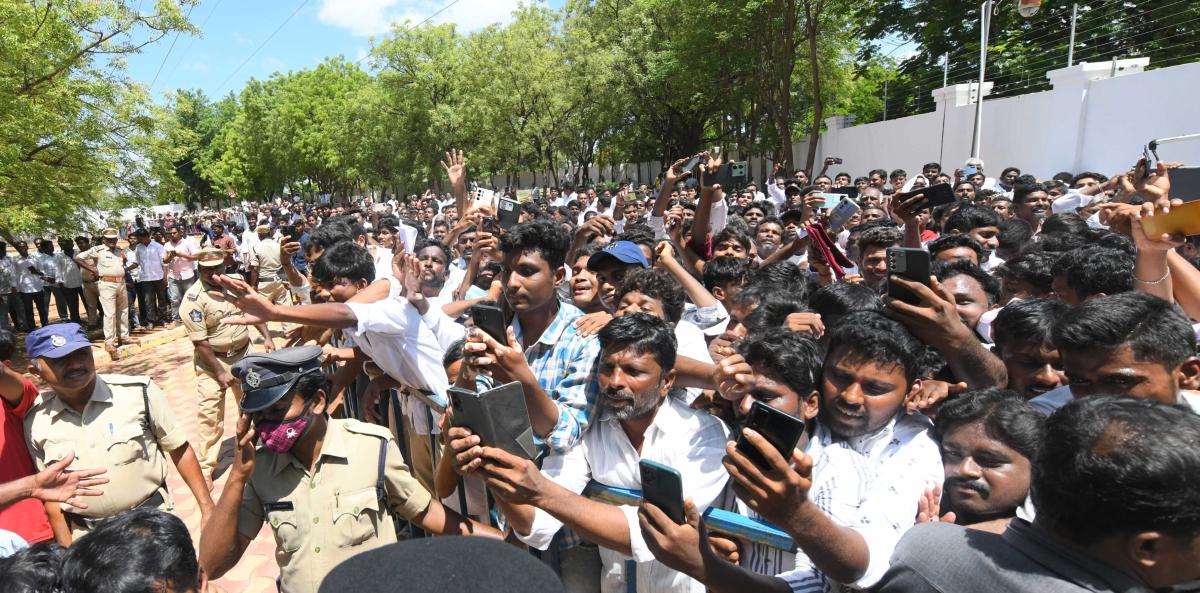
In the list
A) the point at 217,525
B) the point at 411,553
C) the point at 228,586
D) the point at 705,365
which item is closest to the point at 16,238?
the point at 228,586

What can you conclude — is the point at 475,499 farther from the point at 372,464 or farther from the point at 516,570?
the point at 516,570

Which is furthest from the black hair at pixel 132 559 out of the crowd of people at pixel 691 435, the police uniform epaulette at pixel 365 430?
the police uniform epaulette at pixel 365 430

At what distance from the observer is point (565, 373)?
282cm

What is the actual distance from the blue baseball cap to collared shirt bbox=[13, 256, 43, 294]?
11.2 meters

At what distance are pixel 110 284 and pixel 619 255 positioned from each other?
10.5 meters

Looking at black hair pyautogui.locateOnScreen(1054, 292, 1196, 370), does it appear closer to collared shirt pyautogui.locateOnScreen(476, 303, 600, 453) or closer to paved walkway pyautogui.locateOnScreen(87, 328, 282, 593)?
collared shirt pyautogui.locateOnScreen(476, 303, 600, 453)

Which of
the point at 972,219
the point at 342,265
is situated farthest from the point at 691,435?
the point at 972,219

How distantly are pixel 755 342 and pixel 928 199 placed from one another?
84.9 inches

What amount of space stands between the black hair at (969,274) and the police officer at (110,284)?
11850mm

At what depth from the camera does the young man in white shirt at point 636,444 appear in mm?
2223

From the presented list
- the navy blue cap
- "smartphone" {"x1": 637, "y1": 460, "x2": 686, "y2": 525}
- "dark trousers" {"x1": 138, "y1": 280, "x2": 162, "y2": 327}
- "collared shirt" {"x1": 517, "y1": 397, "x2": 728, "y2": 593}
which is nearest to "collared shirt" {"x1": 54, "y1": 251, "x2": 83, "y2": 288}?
"dark trousers" {"x1": 138, "y1": 280, "x2": 162, "y2": 327}

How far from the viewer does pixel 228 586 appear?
4.34 metres

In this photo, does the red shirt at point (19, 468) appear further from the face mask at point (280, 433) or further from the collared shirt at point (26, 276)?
the collared shirt at point (26, 276)

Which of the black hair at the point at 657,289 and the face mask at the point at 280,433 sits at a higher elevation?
the black hair at the point at 657,289
